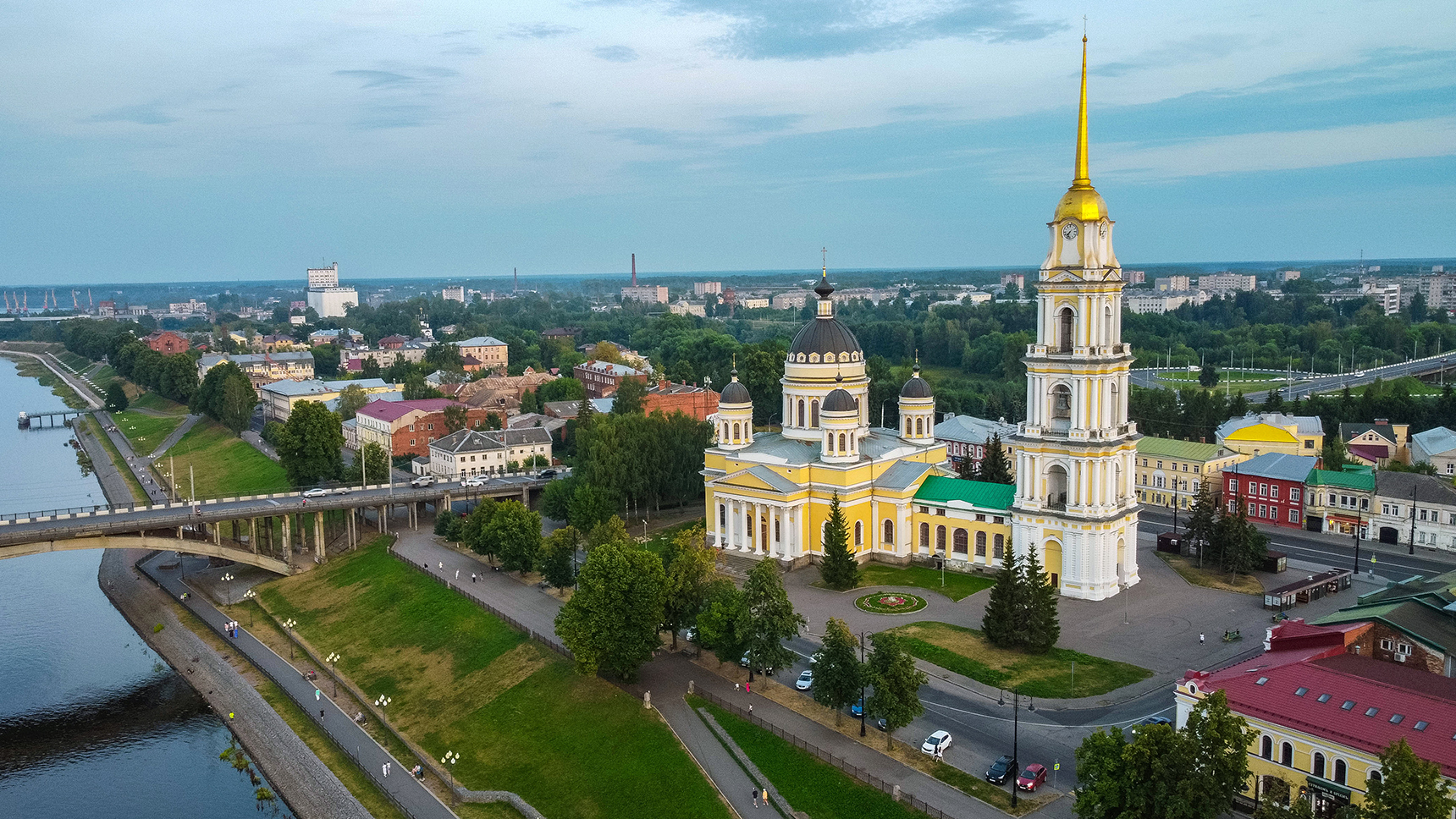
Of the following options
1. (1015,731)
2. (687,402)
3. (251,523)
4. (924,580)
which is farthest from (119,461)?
(1015,731)

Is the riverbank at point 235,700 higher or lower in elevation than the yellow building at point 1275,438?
lower

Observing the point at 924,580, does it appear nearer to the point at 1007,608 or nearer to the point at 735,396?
the point at 1007,608

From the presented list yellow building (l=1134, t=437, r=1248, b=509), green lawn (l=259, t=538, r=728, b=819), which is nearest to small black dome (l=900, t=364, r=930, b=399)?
yellow building (l=1134, t=437, r=1248, b=509)

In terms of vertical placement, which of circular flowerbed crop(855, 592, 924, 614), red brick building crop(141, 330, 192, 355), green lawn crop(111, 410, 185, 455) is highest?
red brick building crop(141, 330, 192, 355)

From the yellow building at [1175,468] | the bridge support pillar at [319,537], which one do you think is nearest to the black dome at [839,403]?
the yellow building at [1175,468]

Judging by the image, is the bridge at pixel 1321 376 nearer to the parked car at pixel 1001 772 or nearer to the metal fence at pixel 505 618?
the metal fence at pixel 505 618

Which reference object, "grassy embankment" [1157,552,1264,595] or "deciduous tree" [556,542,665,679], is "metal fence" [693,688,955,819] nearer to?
"deciduous tree" [556,542,665,679]
